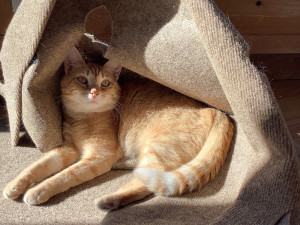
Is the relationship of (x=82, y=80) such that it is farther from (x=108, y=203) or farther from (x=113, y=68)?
(x=108, y=203)

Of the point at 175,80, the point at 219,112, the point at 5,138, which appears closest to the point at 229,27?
the point at 175,80

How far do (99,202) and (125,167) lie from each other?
0.31 m

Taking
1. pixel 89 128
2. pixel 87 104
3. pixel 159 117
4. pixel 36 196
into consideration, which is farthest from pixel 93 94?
pixel 36 196

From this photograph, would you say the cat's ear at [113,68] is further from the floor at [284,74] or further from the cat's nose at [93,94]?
the floor at [284,74]

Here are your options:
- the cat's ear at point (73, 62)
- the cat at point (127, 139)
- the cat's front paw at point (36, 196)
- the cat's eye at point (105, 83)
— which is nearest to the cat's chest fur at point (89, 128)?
the cat at point (127, 139)

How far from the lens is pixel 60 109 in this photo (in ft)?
5.66

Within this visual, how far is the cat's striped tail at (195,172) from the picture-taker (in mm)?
1289

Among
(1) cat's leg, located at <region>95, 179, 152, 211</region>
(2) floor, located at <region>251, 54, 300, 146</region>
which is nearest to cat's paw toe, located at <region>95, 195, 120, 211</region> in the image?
(1) cat's leg, located at <region>95, 179, 152, 211</region>

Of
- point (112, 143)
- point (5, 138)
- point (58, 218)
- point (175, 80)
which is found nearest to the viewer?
point (58, 218)

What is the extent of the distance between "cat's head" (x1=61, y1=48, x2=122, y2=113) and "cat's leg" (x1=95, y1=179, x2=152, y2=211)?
0.48m

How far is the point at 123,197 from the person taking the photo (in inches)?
50.8

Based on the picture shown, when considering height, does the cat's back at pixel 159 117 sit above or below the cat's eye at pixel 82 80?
below

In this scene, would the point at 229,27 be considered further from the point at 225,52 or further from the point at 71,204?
the point at 71,204

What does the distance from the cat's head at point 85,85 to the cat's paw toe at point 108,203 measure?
50 cm
